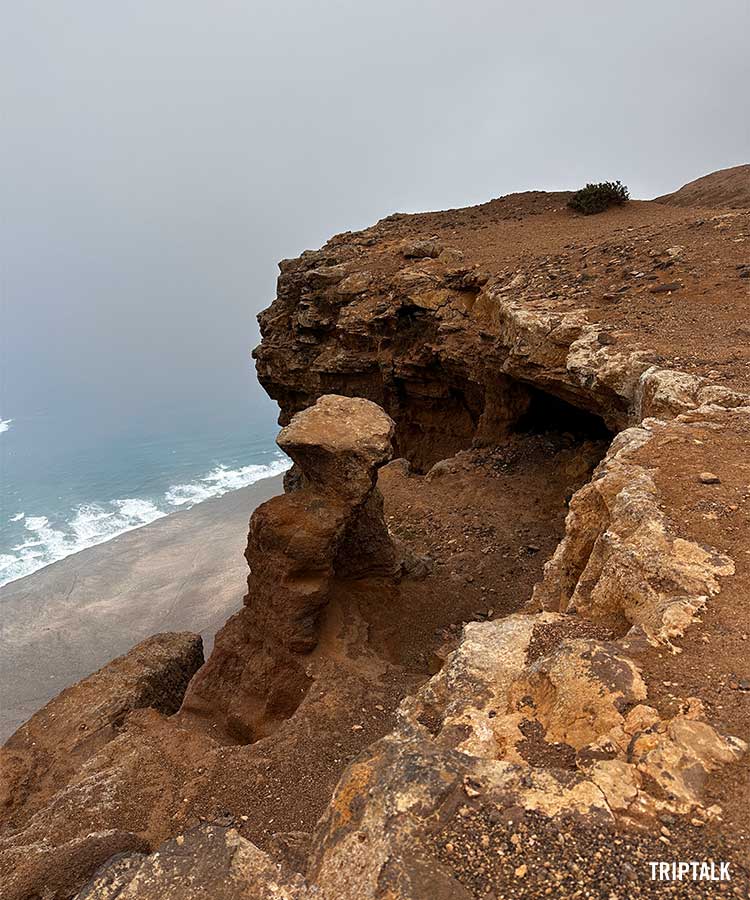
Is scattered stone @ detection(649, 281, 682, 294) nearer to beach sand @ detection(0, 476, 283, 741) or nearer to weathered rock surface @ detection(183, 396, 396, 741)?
weathered rock surface @ detection(183, 396, 396, 741)

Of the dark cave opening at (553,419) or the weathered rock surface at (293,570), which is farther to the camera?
the dark cave opening at (553,419)

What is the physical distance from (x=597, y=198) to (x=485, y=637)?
18.6 m

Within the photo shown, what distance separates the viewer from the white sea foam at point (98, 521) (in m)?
29.6

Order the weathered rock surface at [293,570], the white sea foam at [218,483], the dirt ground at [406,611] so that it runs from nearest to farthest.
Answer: the dirt ground at [406,611] → the weathered rock surface at [293,570] → the white sea foam at [218,483]

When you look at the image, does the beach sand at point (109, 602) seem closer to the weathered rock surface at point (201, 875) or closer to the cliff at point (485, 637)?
the cliff at point (485, 637)

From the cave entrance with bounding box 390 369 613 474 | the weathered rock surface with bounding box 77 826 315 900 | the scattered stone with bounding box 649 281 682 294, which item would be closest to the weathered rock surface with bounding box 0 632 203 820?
the weathered rock surface with bounding box 77 826 315 900

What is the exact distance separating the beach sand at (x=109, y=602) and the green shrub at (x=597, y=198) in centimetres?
1973

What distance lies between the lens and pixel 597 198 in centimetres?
1797

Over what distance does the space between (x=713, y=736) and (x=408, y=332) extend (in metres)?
13.2

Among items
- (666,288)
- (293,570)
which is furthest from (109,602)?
(666,288)

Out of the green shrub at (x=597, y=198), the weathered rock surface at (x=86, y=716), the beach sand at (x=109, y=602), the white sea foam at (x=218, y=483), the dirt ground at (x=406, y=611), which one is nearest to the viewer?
the dirt ground at (x=406, y=611)

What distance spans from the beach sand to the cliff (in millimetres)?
12575

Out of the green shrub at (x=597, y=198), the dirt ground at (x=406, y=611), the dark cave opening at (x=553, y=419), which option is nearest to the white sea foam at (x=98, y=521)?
the dirt ground at (x=406, y=611)

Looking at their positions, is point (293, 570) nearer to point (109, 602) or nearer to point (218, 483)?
point (109, 602)
